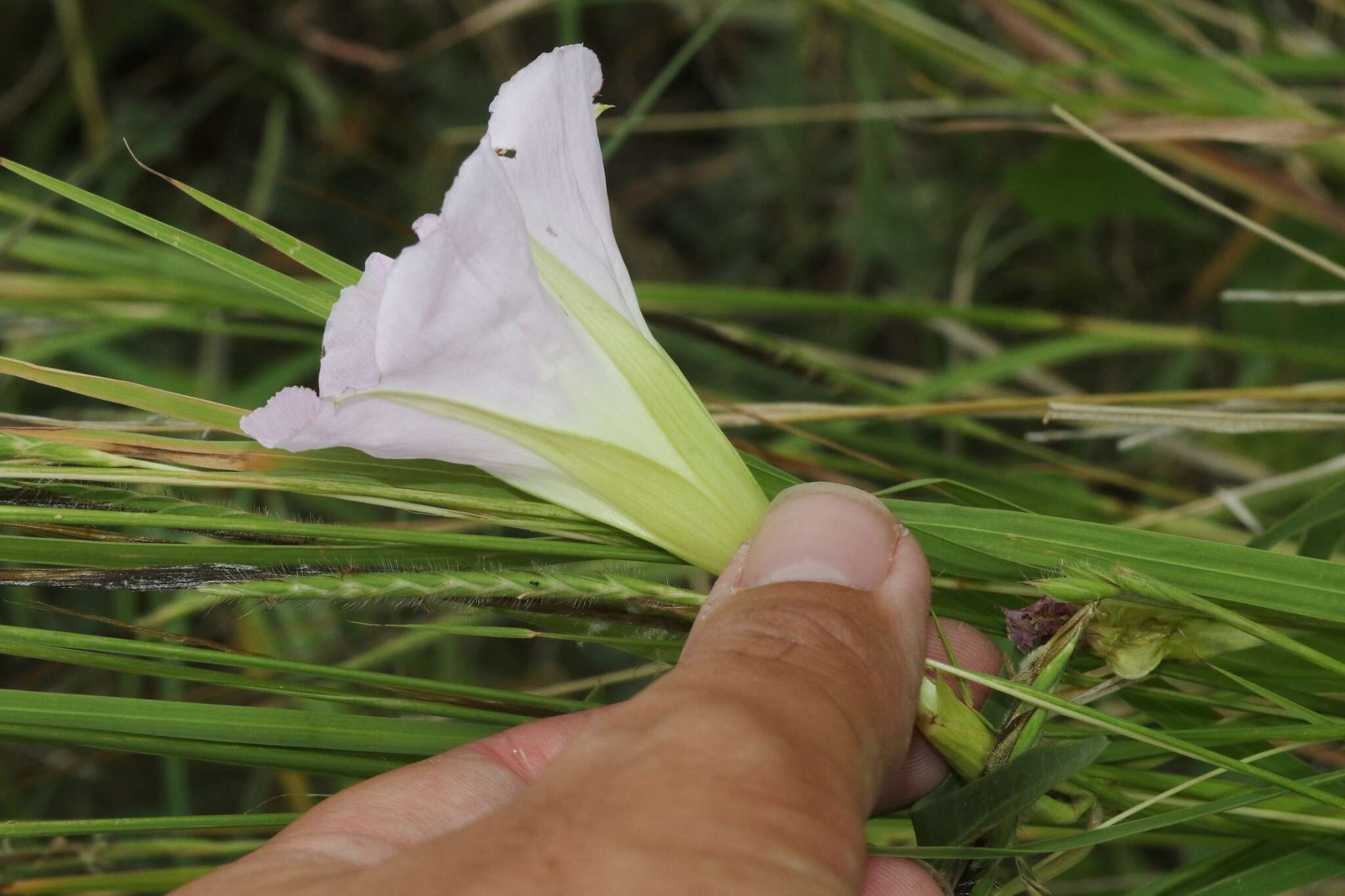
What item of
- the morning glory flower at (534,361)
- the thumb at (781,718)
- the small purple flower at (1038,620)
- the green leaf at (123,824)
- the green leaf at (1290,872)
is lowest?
the green leaf at (1290,872)

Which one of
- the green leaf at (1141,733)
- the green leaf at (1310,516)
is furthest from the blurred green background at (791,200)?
the green leaf at (1141,733)

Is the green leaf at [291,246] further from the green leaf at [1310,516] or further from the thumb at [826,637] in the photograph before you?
the green leaf at [1310,516]

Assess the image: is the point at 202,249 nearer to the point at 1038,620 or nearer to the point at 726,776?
the point at 726,776

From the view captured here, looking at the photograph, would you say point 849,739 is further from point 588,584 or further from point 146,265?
point 146,265

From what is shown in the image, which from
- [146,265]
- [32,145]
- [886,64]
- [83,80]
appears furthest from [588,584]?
[32,145]

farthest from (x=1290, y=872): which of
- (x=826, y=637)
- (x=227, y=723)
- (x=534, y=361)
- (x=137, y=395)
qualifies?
(x=137, y=395)
